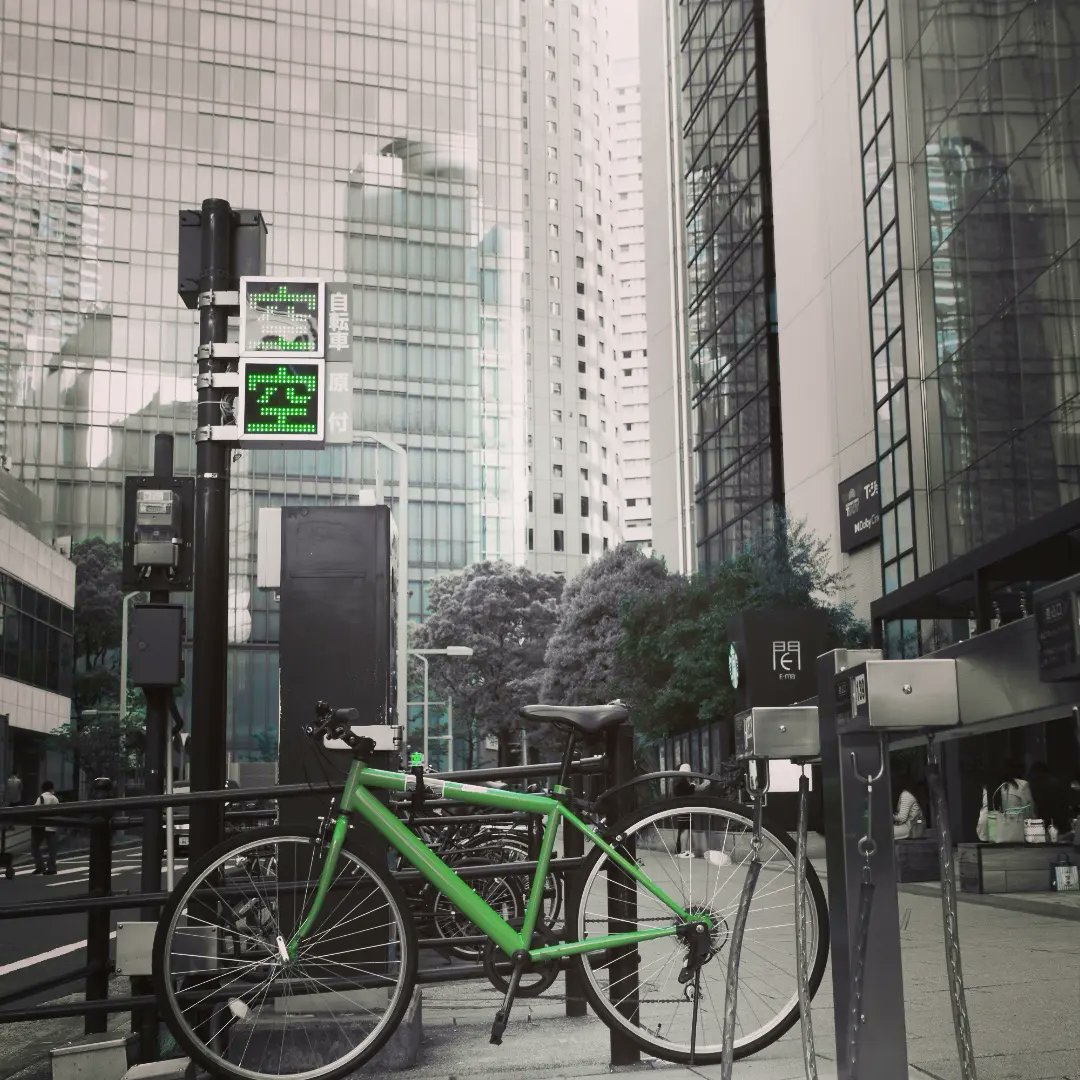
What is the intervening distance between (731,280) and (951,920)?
4411cm

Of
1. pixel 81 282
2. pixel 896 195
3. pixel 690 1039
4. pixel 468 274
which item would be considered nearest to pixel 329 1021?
pixel 690 1039

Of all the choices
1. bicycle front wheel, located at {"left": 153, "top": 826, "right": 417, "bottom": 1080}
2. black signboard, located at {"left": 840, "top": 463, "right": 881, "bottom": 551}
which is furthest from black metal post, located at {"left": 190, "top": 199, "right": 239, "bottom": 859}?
black signboard, located at {"left": 840, "top": 463, "right": 881, "bottom": 551}

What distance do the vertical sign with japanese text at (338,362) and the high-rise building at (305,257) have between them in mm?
85396

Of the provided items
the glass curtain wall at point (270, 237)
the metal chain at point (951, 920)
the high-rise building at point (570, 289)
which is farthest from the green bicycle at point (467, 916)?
the high-rise building at point (570, 289)

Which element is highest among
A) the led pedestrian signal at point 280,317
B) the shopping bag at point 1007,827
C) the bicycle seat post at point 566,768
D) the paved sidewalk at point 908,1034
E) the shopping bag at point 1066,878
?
the led pedestrian signal at point 280,317

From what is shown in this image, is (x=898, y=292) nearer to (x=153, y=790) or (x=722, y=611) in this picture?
(x=722, y=611)

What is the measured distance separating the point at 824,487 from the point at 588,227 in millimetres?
97495

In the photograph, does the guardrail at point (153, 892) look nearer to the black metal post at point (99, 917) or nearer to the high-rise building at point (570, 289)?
the black metal post at point (99, 917)

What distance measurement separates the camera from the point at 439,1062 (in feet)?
17.6

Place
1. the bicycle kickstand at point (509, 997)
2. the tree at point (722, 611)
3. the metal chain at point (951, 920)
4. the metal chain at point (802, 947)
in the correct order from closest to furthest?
the metal chain at point (951, 920), the metal chain at point (802, 947), the bicycle kickstand at point (509, 997), the tree at point (722, 611)

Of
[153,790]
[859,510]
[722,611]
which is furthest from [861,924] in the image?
[859,510]

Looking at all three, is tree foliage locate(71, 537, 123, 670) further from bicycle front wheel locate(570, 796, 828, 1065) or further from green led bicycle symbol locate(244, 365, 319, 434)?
bicycle front wheel locate(570, 796, 828, 1065)

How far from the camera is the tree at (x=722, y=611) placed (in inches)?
1252

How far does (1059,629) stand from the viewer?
2.15 m
